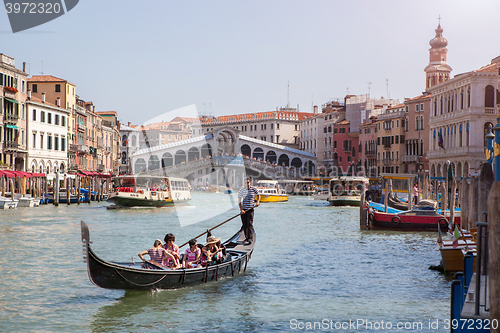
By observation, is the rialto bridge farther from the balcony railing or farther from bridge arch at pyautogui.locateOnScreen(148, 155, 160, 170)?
the balcony railing

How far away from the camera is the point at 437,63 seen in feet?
163

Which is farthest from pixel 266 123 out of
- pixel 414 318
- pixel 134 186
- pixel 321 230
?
pixel 414 318

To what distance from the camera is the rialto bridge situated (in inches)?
2404

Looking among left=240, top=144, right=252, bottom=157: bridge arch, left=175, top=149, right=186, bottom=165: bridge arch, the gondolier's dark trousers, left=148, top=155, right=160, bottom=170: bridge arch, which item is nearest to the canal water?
the gondolier's dark trousers

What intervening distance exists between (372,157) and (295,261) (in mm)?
43059

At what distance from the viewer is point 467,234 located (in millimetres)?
11203

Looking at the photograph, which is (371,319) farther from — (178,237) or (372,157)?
(372,157)

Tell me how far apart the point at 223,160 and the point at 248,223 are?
52545mm

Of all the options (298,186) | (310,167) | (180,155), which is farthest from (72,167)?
(310,167)

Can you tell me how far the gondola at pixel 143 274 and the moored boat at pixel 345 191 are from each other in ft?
76.8

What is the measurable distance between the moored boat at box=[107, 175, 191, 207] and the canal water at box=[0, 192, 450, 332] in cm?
1045

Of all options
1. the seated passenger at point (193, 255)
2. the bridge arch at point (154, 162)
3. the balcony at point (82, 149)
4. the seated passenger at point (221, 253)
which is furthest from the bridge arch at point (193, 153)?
the seated passenger at point (193, 255)

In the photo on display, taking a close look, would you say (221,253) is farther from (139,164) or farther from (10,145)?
(139,164)

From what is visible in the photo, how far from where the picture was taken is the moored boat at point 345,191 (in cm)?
3334
